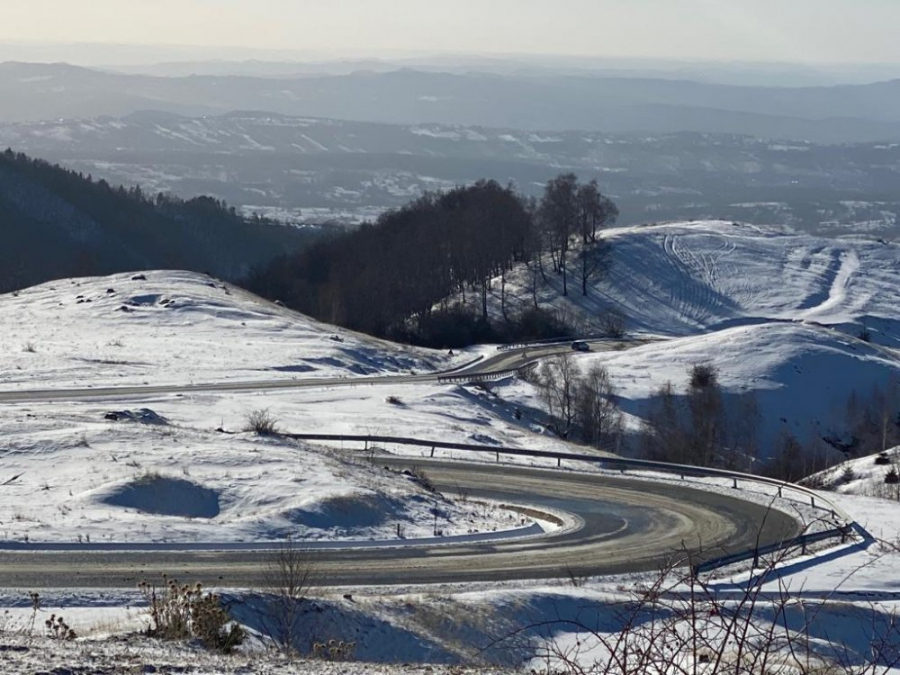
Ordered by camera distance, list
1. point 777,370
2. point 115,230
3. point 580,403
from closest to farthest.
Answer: point 580,403 → point 777,370 → point 115,230

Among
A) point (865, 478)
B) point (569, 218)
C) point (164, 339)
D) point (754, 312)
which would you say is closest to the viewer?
point (865, 478)

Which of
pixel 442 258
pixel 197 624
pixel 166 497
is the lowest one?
pixel 442 258

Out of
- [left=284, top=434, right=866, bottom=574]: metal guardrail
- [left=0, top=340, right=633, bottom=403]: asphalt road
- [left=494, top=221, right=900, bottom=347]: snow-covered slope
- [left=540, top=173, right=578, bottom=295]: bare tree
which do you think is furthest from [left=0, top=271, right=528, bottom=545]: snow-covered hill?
[left=540, top=173, right=578, bottom=295]: bare tree

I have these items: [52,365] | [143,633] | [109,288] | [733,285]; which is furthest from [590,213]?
[143,633]

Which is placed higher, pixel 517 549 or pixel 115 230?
pixel 517 549

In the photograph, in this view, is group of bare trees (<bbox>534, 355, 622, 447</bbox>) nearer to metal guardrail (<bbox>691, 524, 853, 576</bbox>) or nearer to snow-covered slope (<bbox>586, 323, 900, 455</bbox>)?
snow-covered slope (<bbox>586, 323, 900, 455</bbox>)

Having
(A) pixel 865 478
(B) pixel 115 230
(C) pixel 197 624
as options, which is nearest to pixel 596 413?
(A) pixel 865 478

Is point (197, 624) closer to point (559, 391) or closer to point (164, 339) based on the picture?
point (559, 391)
